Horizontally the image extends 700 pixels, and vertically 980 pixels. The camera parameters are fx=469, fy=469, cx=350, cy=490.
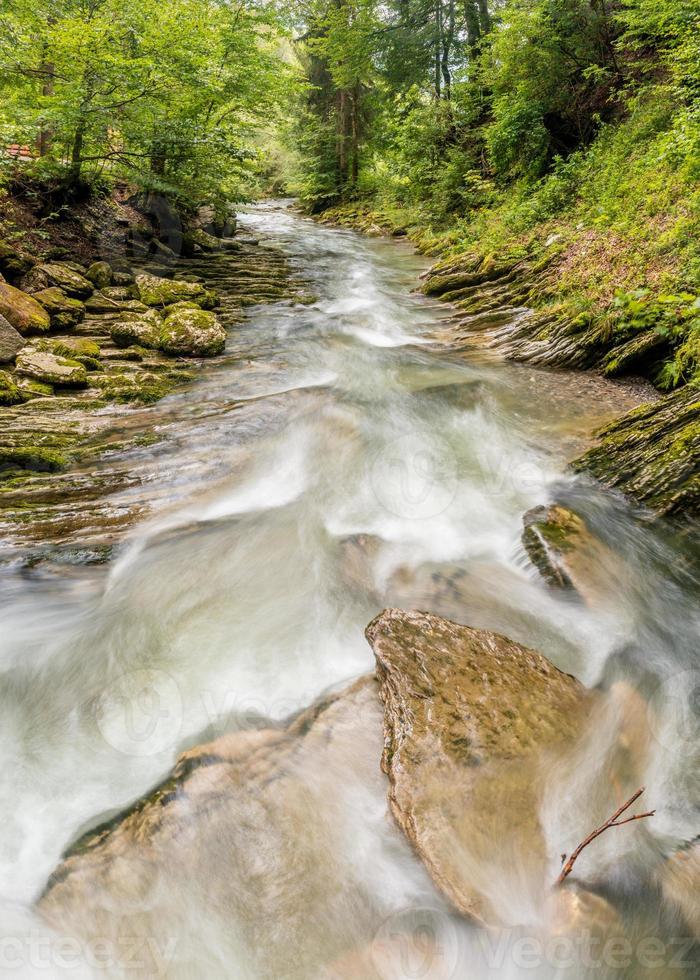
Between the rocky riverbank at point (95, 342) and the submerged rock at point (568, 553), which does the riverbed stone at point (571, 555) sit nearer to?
the submerged rock at point (568, 553)

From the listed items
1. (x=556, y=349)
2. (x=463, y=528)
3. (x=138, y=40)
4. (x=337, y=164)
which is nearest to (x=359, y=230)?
(x=337, y=164)

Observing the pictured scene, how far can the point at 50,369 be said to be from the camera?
5.50 metres

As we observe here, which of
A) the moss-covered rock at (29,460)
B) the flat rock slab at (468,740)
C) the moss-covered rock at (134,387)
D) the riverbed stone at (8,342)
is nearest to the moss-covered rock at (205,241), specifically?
the riverbed stone at (8,342)

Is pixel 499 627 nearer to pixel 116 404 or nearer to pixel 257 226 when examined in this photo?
pixel 116 404

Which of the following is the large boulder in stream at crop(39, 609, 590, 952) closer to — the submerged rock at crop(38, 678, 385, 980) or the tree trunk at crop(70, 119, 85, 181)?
the submerged rock at crop(38, 678, 385, 980)

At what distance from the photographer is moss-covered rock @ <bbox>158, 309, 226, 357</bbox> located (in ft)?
22.8

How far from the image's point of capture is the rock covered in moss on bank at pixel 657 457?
12.3 feet

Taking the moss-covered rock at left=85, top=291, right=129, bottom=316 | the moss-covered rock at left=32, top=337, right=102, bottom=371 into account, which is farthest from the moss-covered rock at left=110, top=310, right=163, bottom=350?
the moss-covered rock at left=85, top=291, right=129, bottom=316

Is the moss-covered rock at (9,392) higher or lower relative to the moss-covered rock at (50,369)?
lower

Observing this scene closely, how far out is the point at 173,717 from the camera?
257cm

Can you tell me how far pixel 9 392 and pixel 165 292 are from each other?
456 centimetres

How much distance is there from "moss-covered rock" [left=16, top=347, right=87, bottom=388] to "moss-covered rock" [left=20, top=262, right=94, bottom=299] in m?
2.50

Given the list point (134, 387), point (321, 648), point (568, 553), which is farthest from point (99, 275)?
point (568, 553)

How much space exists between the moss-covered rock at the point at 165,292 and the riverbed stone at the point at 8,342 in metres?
2.88
